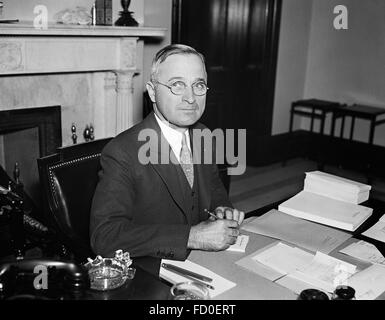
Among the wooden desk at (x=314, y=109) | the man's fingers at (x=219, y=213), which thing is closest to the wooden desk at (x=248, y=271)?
the man's fingers at (x=219, y=213)

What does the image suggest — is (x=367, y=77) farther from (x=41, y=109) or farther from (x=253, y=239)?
(x=253, y=239)

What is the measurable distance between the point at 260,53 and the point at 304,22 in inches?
30.7

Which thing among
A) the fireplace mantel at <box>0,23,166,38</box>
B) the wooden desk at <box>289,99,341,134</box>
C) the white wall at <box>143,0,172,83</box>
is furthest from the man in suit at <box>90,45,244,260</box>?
the wooden desk at <box>289,99,341,134</box>

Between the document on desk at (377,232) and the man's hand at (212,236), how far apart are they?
20.7 inches

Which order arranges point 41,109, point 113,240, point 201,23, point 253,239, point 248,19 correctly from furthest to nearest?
point 248,19, point 201,23, point 41,109, point 253,239, point 113,240

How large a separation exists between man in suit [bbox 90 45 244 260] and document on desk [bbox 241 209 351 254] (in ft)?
0.29

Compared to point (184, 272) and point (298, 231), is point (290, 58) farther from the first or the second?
point (184, 272)

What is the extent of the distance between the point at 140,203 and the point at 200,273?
1.35 feet

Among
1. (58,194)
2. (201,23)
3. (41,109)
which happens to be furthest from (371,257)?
(201,23)

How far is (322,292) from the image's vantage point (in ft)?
3.76

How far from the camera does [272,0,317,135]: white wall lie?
5.38 meters

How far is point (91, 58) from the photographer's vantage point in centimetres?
368

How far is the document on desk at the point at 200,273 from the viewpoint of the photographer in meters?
1.23

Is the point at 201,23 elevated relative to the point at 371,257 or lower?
elevated
